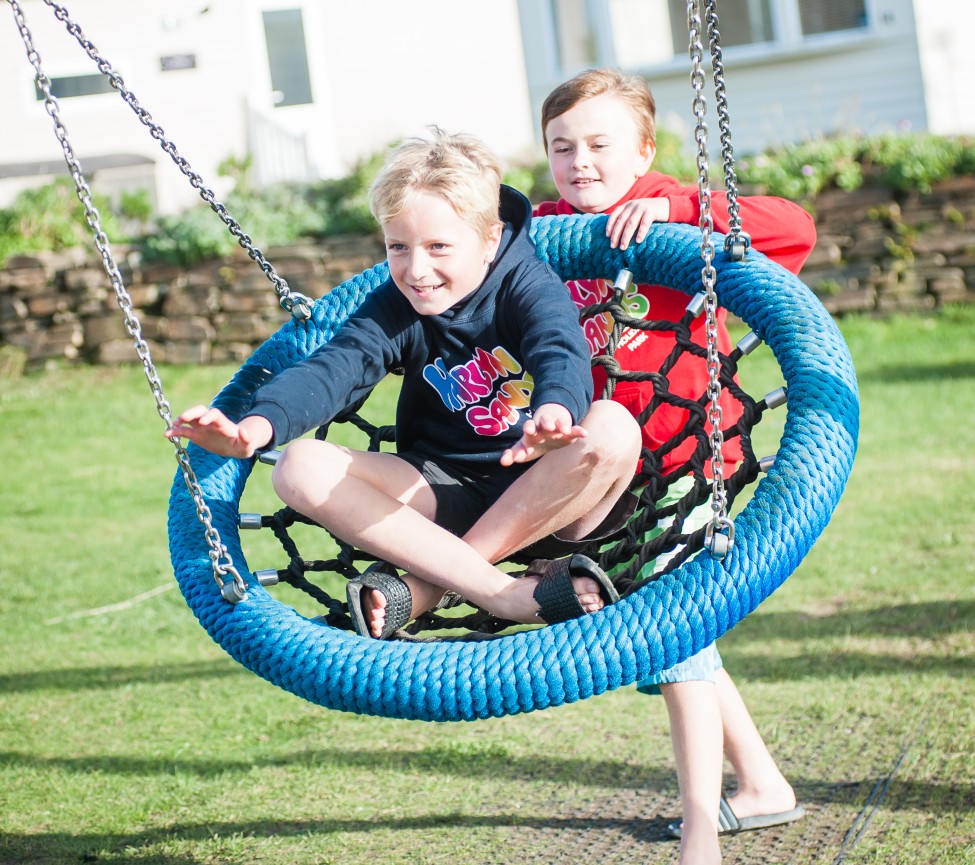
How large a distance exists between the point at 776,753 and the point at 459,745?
0.91 m

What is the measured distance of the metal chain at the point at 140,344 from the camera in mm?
2180

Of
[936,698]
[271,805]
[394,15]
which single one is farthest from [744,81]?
[271,805]

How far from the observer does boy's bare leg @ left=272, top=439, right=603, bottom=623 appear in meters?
2.34

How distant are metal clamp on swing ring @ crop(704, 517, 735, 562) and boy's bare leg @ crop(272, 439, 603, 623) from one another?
1.20 ft

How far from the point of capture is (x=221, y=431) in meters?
2.11

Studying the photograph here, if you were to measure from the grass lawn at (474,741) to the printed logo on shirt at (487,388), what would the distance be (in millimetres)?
1087

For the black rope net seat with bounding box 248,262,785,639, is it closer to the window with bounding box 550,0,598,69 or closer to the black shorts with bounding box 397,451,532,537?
the black shorts with bounding box 397,451,532,537

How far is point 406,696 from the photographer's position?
82.6 inches

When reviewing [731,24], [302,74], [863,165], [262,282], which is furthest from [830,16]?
[302,74]

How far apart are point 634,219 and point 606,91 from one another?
29 centimetres

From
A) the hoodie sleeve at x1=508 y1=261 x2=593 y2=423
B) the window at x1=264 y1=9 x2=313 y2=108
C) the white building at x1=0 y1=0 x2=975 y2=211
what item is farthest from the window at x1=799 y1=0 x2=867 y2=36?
the hoodie sleeve at x1=508 y1=261 x2=593 y2=423

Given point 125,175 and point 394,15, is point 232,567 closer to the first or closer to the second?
point 125,175

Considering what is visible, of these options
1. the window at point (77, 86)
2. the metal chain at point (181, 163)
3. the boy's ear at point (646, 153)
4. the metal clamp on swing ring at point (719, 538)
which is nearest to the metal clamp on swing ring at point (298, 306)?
the metal chain at point (181, 163)

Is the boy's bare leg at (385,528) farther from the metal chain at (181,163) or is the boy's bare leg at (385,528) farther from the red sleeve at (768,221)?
the red sleeve at (768,221)
